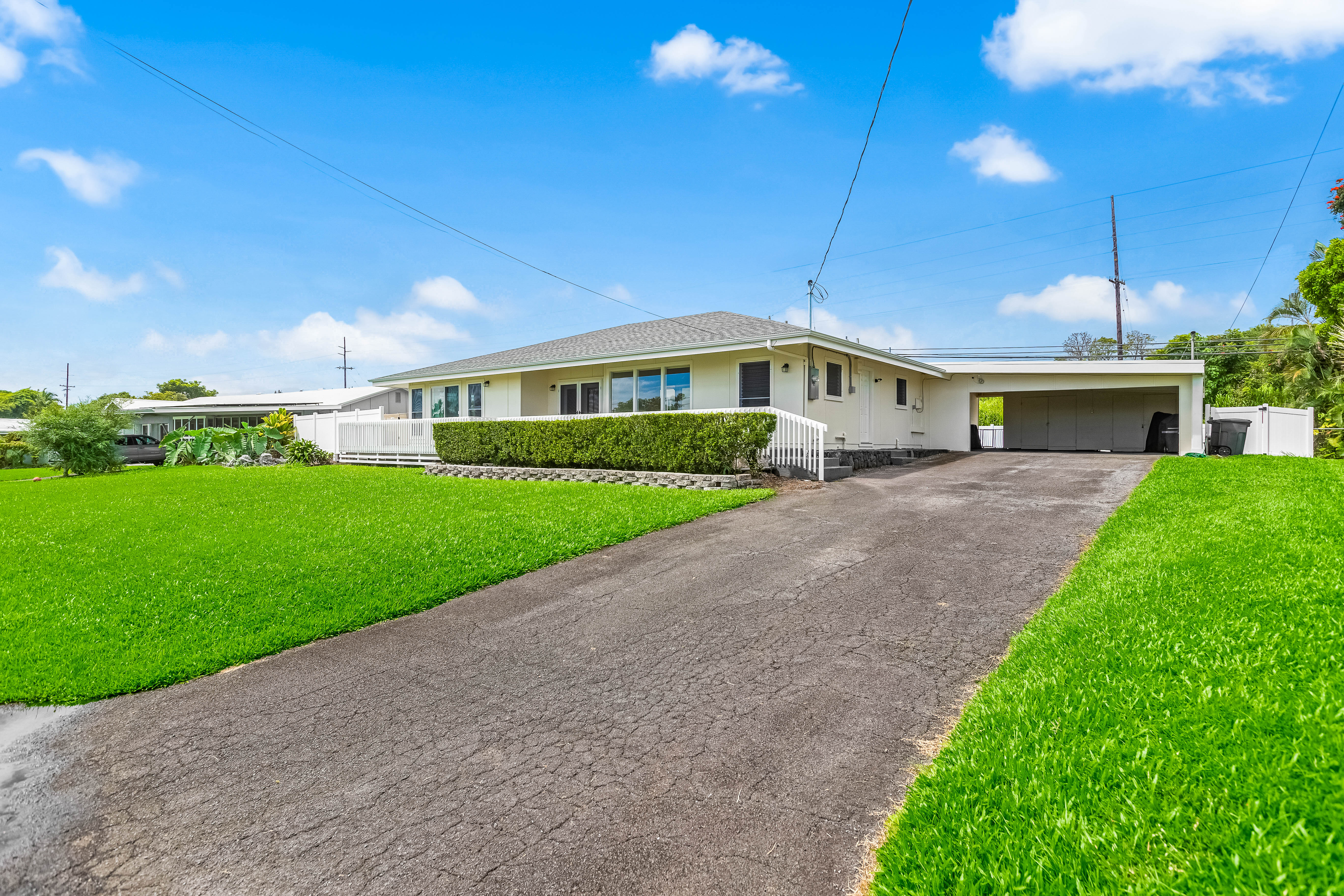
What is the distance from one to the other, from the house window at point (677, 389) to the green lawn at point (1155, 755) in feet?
40.7

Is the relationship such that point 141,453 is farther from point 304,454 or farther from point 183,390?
point 183,390

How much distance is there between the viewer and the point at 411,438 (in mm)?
20812

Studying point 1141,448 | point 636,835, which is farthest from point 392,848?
point 1141,448

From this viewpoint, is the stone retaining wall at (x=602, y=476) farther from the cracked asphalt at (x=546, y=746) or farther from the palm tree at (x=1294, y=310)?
the palm tree at (x=1294, y=310)

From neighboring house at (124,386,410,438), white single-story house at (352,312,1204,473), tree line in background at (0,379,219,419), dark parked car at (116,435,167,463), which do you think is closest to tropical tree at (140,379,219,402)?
tree line in background at (0,379,219,419)

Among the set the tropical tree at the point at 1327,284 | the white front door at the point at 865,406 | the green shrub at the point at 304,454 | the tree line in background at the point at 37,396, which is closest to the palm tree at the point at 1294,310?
the tropical tree at the point at 1327,284

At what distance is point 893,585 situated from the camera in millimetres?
5852

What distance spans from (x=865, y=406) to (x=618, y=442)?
7246 millimetres

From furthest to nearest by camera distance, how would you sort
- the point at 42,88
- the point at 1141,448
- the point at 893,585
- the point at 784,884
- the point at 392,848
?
the point at 1141,448
the point at 42,88
the point at 893,585
the point at 392,848
the point at 784,884

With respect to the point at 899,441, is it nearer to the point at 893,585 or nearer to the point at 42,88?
the point at 893,585

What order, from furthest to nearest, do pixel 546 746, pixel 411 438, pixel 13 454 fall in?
pixel 13 454, pixel 411 438, pixel 546 746

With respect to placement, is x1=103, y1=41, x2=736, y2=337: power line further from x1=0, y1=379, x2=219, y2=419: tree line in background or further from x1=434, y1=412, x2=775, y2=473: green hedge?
x1=0, y1=379, x2=219, y2=419: tree line in background

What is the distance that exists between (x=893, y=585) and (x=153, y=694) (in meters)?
5.69

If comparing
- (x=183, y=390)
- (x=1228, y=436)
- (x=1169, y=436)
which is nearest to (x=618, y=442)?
(x=1228, y=436)
